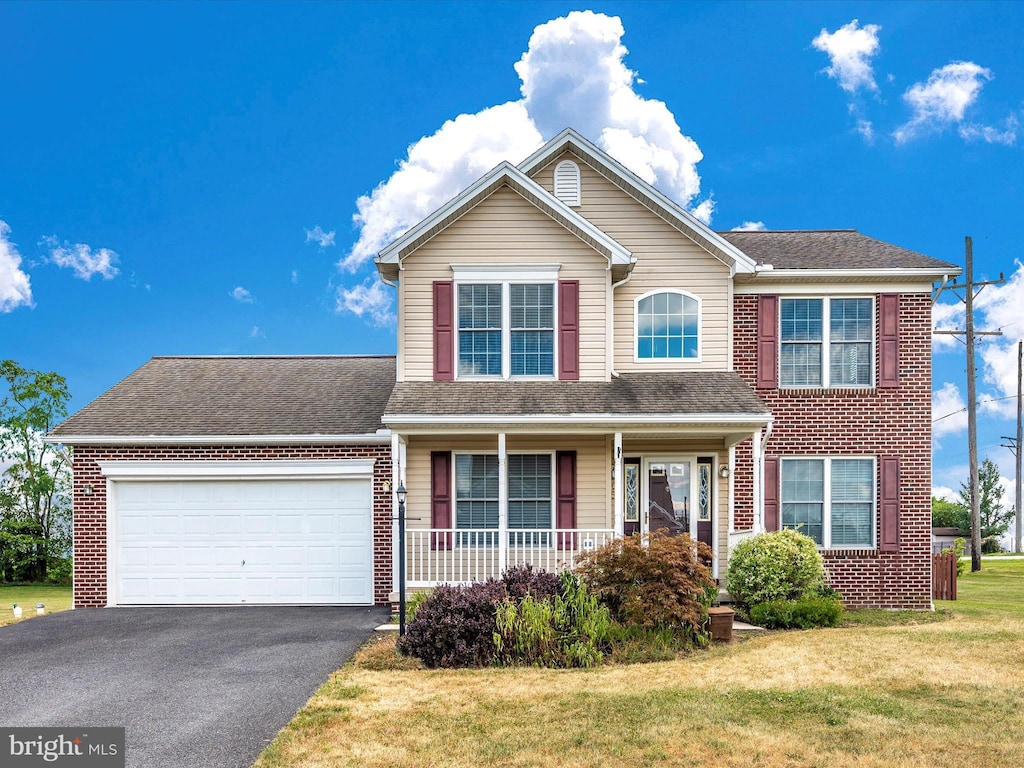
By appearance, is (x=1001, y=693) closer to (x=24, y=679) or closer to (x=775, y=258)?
(x=775, y=258)

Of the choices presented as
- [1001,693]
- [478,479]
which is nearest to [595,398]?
[478,479]

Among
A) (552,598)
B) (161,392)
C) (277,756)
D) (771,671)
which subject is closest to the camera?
(277,756)

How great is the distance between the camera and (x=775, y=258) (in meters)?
14.6

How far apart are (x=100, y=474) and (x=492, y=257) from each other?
835 centimetres

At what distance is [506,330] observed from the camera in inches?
531

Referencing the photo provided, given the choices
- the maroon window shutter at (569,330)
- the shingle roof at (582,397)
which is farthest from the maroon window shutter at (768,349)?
the maroon window shutter at (569,330)

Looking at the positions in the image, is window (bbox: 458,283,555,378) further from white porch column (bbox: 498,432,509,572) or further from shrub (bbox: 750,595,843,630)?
shrub (bbox: 750,595,843,630)

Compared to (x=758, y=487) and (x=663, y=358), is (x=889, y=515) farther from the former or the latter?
(x=663, y=358)

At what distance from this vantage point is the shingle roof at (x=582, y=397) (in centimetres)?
1248

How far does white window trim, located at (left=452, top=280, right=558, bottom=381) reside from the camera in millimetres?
13438

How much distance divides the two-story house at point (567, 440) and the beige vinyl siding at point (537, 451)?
0.04 metres

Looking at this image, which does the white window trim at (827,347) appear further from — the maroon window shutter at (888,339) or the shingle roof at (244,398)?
the shingle roof at (244,398)

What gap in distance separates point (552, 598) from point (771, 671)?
297 cm

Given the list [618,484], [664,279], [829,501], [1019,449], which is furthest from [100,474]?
[1019,449]
